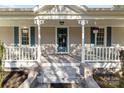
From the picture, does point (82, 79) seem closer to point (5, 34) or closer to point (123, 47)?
point (123, 47)

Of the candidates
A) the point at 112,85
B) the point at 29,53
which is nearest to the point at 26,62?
the point at 29,53

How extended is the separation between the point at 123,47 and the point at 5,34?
22.9 ft

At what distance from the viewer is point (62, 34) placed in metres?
13.5

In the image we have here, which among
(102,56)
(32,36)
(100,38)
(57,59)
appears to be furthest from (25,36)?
(102,56)

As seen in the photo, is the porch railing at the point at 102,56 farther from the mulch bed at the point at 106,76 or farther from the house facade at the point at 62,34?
the mulch bed at the point at 106,76

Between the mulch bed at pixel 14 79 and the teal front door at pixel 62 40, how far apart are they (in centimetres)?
356

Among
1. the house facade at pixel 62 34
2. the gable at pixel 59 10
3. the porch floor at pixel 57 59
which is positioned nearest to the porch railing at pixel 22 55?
the house facade at pixel 62 34

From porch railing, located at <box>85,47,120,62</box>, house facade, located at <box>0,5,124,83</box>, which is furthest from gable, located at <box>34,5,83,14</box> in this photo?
porch railing, located at <box>85,47,120,62</box>

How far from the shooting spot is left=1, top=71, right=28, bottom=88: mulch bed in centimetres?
827

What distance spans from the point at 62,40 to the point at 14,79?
5019mm

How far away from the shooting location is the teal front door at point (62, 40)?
44.3 ft

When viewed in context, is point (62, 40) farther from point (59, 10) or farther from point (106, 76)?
point (106, 76)

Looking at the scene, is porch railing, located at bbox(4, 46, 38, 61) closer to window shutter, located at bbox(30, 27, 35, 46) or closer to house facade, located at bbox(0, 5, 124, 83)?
house facade, located at bbox(0, 5, 124, 83)
